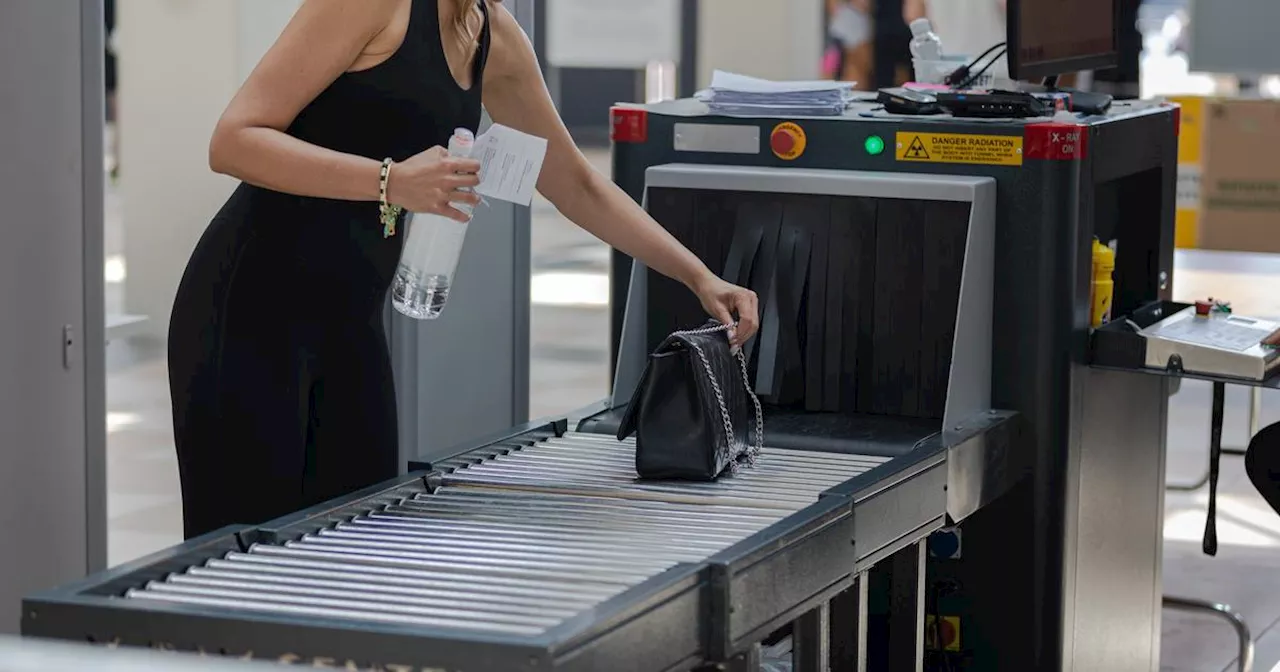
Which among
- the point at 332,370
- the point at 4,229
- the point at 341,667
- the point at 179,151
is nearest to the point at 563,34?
the point at 179,151

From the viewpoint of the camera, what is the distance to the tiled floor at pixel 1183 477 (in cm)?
475

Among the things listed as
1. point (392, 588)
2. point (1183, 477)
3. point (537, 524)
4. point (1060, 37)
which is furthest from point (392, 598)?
point (1183, 477)

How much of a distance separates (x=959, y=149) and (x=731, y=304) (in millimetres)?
554

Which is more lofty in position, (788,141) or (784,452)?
(788,141)

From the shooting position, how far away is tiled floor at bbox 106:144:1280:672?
4746 mm

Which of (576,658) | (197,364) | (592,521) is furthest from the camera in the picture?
(197,364)

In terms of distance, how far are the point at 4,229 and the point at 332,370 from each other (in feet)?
3.20

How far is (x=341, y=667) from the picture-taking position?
1794 millimetres

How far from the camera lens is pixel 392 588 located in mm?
1986

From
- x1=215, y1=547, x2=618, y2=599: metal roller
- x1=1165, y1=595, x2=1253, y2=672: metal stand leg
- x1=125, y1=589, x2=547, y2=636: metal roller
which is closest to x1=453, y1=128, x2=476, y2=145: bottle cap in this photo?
x1=215, y1=547, x2=618, y2=599: metal roller

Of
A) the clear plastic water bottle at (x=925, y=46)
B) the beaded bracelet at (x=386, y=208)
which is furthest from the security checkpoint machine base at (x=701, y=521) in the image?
the clear plastic water bottle at (x=925, y=46)

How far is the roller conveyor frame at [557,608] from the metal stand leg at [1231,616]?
203 centimetres

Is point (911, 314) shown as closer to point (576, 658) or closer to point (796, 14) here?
point (576, 658)

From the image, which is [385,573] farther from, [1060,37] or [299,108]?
[1060,37]
